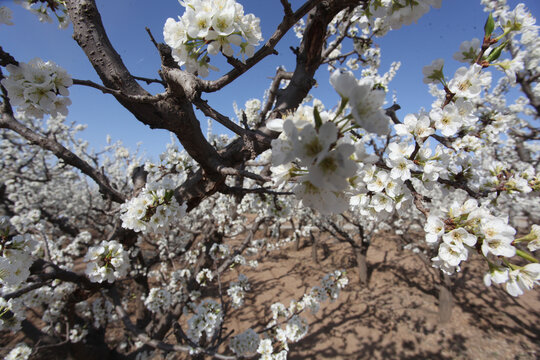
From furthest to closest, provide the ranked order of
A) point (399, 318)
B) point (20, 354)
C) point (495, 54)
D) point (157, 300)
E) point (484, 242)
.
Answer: point (399, 318)
point (157, 300)
point (20, 354)
point (495, 54)
point (484, 242)

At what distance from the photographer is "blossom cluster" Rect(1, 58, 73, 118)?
1.08 meters

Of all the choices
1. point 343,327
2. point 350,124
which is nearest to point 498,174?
point 350,124

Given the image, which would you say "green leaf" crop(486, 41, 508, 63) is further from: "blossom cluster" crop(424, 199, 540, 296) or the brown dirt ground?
the brown dirt ground

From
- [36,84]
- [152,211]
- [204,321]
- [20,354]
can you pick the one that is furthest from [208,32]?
[20,354]

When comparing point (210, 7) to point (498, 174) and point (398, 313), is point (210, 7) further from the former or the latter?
point (398, 313)

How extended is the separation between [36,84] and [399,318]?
24.3ft

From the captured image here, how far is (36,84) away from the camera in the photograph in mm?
1077

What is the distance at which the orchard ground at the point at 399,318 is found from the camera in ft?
15.1

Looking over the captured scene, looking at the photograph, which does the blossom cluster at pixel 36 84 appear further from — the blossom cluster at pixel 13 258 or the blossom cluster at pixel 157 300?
the blossom cluster at pixel 157 300

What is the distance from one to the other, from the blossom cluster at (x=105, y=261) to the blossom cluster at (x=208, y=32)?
1.74m

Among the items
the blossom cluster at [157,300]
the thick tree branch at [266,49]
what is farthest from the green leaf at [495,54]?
the blossom cluster at [157,300]

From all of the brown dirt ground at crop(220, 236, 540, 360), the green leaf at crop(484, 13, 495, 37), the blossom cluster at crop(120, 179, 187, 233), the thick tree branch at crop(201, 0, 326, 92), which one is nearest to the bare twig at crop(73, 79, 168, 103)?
the thick tree branch at crop(201, 0, 326, 92)

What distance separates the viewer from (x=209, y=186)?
187 cm

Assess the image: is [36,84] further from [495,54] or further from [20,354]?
[20,354]
